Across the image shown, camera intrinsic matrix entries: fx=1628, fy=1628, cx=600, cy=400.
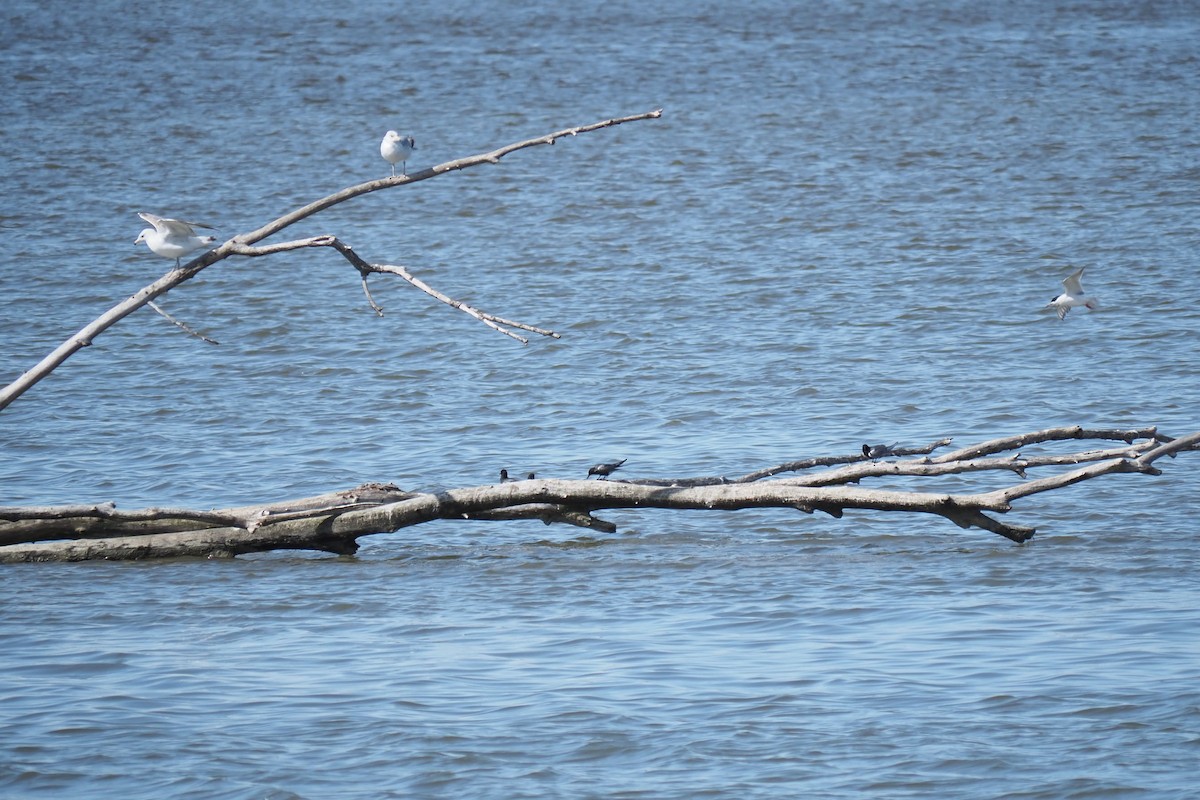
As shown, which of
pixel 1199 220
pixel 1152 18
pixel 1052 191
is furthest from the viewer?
pixel 1152 18

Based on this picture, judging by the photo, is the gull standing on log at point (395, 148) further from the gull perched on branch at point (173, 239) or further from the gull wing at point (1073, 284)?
the gull wing at point (1073, 284)

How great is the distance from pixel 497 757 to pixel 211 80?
23450 mm

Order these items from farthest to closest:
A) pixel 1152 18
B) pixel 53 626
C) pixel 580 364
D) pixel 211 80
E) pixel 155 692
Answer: pixel 1152 18 < pixel 211 80 < pixel 580 364 < pixel 53 626 < pixel 155 692

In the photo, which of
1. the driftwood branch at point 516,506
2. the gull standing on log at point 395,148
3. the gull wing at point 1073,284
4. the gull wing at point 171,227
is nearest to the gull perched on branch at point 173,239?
the gull wing at point 171,227

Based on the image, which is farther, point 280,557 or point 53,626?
point 280,557

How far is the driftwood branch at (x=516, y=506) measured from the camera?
792cm

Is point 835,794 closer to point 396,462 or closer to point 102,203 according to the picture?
point 396,462

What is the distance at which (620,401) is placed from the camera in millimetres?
12359

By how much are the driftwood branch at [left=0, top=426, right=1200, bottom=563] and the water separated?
0.18m

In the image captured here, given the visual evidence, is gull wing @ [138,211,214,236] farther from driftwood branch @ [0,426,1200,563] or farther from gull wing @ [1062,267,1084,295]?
gull wing @ [1062,267,1084,295]

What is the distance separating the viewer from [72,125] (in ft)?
79.6

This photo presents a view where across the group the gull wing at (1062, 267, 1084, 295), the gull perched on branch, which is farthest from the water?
the gull perched on branch

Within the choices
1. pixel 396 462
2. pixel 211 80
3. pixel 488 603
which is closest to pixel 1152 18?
pixel 211 80

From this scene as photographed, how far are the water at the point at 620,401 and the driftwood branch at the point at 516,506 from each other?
0.18 meters
